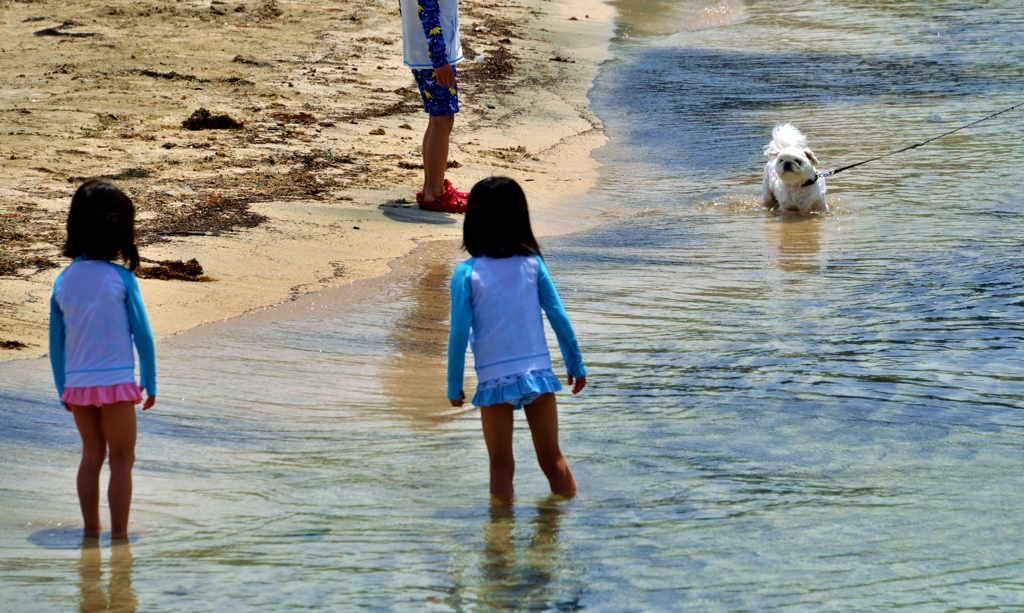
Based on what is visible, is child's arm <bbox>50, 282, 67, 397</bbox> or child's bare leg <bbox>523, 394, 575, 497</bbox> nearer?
child's arm <bbox>50, 282, 67, 397</bbox>

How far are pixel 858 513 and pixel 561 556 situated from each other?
3.54 ft

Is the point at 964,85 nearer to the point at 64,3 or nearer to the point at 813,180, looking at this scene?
the point at 813,180

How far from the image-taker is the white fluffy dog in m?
8.76

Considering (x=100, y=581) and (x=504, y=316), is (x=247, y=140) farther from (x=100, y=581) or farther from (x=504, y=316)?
(x=100, y=581)

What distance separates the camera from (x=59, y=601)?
3324 mm

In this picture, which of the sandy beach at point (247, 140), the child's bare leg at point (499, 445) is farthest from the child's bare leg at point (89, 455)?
the sandy beach at point (247, 140)

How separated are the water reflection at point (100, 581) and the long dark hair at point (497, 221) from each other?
1477mm

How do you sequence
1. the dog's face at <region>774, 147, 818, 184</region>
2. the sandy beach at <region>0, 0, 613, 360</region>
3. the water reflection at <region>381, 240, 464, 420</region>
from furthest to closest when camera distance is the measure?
the dog's face at <region>774, 147, 818, 184</region> < the sandy beach at <region>0, 0, 613, 360</region> < the water reflection at <region>381, 240, 464, 420</region>

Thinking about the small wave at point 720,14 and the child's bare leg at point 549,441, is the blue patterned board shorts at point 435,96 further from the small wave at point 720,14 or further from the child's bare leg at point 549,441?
the small wave at point 720,14

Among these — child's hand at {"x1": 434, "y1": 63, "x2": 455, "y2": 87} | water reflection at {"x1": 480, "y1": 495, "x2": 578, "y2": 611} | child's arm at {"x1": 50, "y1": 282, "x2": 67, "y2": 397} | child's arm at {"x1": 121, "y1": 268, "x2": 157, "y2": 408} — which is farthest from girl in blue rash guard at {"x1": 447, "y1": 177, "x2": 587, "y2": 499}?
child's hand at {"x1": 434, "y1": 63, "x2": 455, "y2": 87}

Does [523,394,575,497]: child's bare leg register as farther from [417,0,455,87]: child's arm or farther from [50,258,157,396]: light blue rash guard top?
[417,0,455,87]: child's arm

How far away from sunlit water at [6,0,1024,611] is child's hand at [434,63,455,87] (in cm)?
117

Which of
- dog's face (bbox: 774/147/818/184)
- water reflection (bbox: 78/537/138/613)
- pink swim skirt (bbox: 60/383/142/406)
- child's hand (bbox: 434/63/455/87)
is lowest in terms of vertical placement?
water reflection (bbox: 78/537/138/613)

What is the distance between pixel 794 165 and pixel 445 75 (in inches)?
112
